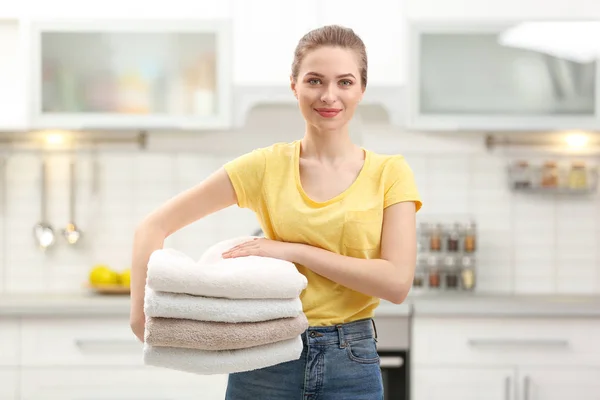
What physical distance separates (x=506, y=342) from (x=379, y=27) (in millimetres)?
1264

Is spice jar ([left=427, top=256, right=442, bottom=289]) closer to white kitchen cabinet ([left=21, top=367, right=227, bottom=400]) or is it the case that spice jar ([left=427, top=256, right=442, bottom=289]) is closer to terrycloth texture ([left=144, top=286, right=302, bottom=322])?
white kitchen cabinet ([left=21, top=367, right=227, bottom=400])

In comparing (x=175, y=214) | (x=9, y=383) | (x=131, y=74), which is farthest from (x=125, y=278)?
(x=175, y=214)

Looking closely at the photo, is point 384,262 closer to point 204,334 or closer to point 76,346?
point 204,334

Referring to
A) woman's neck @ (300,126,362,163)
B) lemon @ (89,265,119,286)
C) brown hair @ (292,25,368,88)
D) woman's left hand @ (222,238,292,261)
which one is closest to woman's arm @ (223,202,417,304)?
woman's left hand @ (222,238,292,261)

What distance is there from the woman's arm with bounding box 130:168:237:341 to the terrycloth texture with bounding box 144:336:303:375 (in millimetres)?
123

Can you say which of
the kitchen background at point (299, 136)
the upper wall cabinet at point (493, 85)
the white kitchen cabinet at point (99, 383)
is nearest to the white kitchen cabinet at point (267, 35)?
the kitchen background at point (299, 136)

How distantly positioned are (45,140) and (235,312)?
2.62m

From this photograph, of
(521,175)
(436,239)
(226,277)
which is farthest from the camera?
(521,175)

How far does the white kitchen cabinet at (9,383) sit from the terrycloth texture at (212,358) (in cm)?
206

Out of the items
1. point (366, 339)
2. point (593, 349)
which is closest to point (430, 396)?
point (593, 349)

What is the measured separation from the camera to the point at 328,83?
1214 mm

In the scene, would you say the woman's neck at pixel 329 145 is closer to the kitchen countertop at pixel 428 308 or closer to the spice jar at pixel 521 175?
the kitchen countertop at pixel 428 308

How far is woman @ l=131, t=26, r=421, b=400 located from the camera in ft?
4.01

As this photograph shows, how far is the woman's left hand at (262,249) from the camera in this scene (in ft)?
4.03
